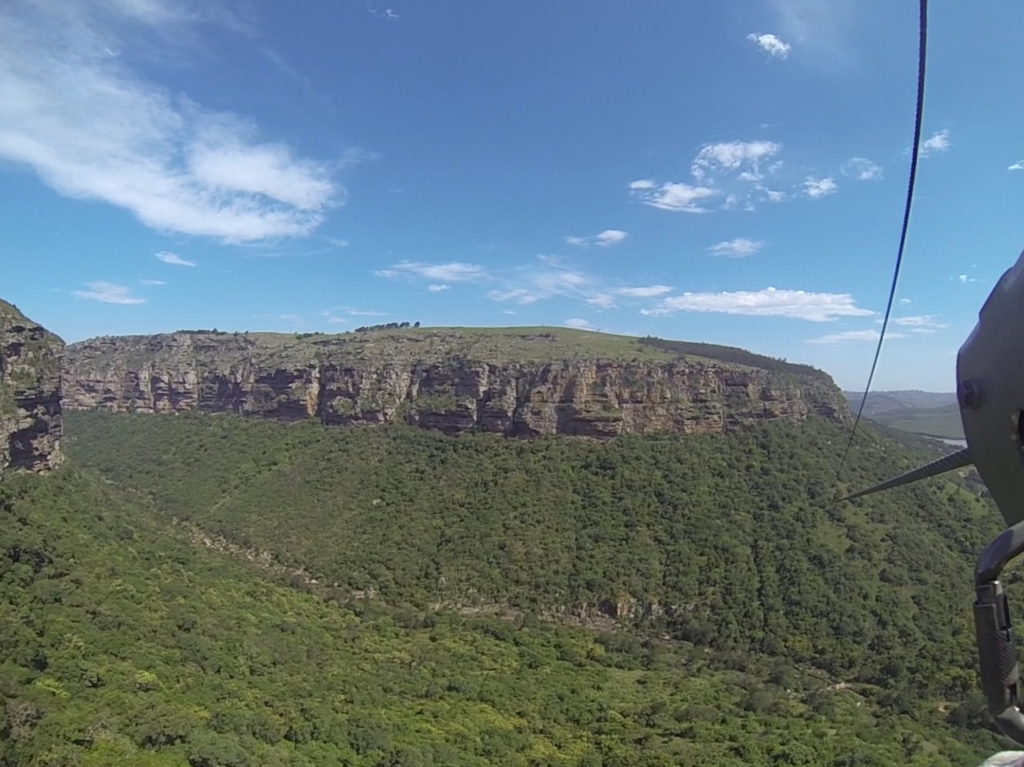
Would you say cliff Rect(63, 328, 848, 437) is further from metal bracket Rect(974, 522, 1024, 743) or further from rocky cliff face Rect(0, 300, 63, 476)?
metal bracket Rect(974, 522, 1024, 743)

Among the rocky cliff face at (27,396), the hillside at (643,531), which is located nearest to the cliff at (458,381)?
the hillside at (643,531)

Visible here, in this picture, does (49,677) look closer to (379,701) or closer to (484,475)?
(379,701)

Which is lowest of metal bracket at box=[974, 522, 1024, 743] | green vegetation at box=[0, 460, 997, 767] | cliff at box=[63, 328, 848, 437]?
green vegetation at box=[0, 460, 997, 767]

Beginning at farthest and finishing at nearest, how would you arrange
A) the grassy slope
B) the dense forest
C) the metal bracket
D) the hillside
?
the grassy slope, the hillside, the dense forest, the metal bracket

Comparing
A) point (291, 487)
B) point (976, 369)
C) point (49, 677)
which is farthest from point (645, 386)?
point (976, 369)

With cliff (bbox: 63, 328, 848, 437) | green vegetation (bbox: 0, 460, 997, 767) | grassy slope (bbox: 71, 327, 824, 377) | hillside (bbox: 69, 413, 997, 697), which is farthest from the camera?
grassy slope (bbox: 71, 327, 824, 377)

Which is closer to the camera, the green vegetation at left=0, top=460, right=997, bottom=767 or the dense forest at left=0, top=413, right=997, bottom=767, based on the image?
the green vegetation at left=0, top=460, right=997, bottom=767

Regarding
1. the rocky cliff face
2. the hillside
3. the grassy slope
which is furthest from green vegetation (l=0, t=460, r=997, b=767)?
the grassy slope
